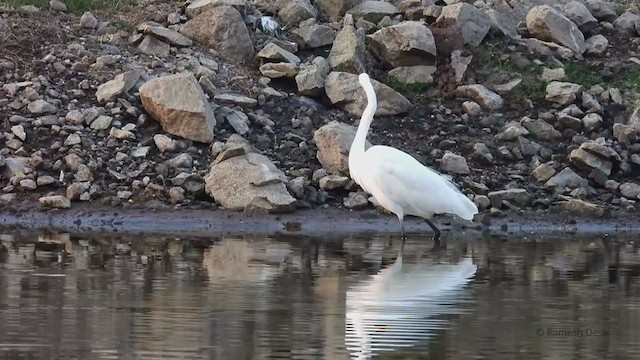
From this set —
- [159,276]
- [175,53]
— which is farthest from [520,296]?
[175,53]

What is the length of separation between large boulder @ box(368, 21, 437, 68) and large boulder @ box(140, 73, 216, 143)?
3268 mm

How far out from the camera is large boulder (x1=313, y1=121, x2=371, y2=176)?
16.3 meters

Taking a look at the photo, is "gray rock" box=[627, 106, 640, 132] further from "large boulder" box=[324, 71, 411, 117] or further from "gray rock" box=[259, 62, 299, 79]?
"gray rock" box=[259, 62, 299, 79]

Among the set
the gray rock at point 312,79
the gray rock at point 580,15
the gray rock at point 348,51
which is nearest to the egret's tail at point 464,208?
the gray rock at point 312,79

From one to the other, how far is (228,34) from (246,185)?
376 cm

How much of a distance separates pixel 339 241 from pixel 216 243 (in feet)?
4.58

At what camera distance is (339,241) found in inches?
567

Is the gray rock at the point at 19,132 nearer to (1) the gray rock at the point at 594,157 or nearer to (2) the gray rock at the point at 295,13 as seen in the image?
(2) the gray rock at the point at 295,13

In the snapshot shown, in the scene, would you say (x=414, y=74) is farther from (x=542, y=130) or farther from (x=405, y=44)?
(x=542, y=130)

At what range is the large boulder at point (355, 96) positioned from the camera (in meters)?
17.7

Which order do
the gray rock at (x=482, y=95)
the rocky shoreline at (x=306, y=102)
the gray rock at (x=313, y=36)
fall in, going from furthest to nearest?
the gray rock at (x=313, y=36), the gray rock at (x=482, y=95), the rocky shoreline at (x=306, y=102)

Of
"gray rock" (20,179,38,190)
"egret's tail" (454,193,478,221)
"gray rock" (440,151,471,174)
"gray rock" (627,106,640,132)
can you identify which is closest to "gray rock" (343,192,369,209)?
"gray rock" (440,151,471,174)

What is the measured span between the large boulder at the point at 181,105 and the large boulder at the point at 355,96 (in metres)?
2.02

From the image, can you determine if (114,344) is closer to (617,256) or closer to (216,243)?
(216,243)
